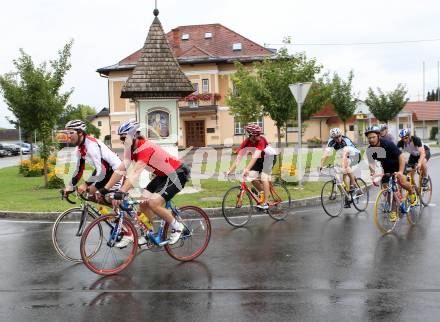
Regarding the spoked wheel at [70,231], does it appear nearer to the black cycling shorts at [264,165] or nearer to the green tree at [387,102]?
→ the black cycling shorts at [264,165]

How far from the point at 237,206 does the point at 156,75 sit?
6746 millimetres

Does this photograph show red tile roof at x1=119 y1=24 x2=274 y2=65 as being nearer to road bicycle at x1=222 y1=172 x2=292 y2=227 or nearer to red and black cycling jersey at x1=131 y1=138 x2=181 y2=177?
road bicycle at x1=222 y1=172 x2=292 y2=227

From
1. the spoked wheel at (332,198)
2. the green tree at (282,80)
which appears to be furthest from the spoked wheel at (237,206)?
the green tree at (282,80)

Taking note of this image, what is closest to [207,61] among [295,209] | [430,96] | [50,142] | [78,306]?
[50,142]

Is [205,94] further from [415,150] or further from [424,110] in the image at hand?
[424,110]

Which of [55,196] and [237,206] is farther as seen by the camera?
[55,196]

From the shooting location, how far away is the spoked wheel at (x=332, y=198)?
1086 cm

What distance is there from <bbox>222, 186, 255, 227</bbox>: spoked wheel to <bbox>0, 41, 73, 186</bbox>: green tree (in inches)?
421

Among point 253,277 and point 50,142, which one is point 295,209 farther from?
point 50,142

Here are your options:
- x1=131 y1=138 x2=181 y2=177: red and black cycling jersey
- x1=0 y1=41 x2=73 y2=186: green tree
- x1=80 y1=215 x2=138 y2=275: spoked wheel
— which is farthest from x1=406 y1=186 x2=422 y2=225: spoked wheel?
x1=0 y1=41 x2=73 y2=186: green tree

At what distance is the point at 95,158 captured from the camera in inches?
276

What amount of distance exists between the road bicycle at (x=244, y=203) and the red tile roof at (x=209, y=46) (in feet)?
123

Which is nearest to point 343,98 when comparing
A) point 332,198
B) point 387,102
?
point 387,102

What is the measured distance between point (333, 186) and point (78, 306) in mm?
6963
